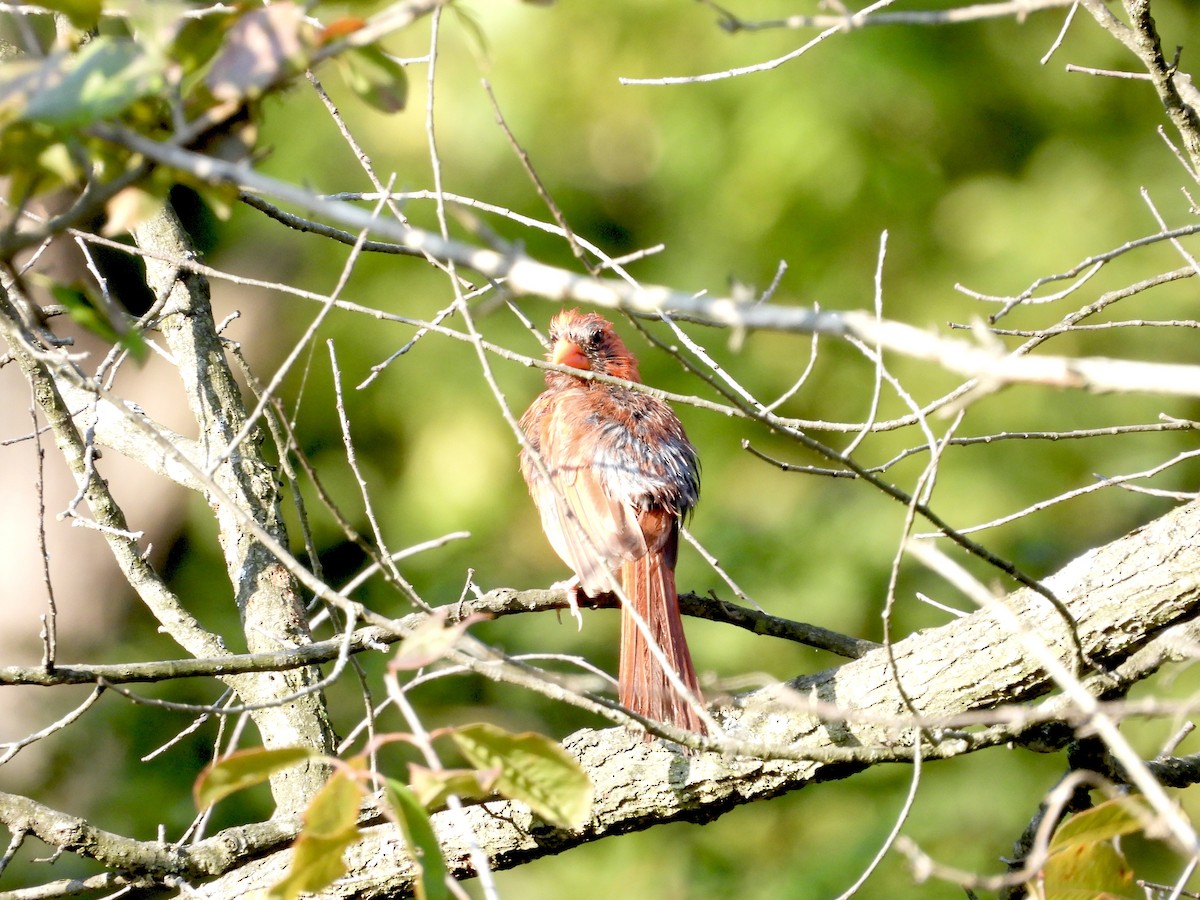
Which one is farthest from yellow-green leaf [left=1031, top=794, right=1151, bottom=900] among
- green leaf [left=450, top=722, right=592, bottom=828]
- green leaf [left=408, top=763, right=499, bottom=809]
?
green leaf [left=408, top=763, right=499, bottom=809]

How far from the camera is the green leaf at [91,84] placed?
4.12ft

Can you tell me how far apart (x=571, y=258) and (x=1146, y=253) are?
2927 mm

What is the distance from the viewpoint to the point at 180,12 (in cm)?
132

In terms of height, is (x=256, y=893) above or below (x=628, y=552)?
below

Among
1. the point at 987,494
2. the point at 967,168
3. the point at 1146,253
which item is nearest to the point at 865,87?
the point at 967,168

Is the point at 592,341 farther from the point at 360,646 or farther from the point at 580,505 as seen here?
the point at 360,646

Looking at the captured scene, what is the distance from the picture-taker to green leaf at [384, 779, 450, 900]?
146 cm

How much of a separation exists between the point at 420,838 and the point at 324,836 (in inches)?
4.6

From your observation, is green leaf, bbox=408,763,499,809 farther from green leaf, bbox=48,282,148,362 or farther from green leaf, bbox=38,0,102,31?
green leaf, bbox=38,0,102,31

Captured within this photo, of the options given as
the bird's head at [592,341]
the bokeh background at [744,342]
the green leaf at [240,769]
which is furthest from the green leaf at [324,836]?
the bokeh background at [744,342]

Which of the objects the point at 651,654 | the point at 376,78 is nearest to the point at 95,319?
the point at 376,78

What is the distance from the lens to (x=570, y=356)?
4934mm

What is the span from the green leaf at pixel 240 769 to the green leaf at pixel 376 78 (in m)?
0.85

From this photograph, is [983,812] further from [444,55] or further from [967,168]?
[444,55]
